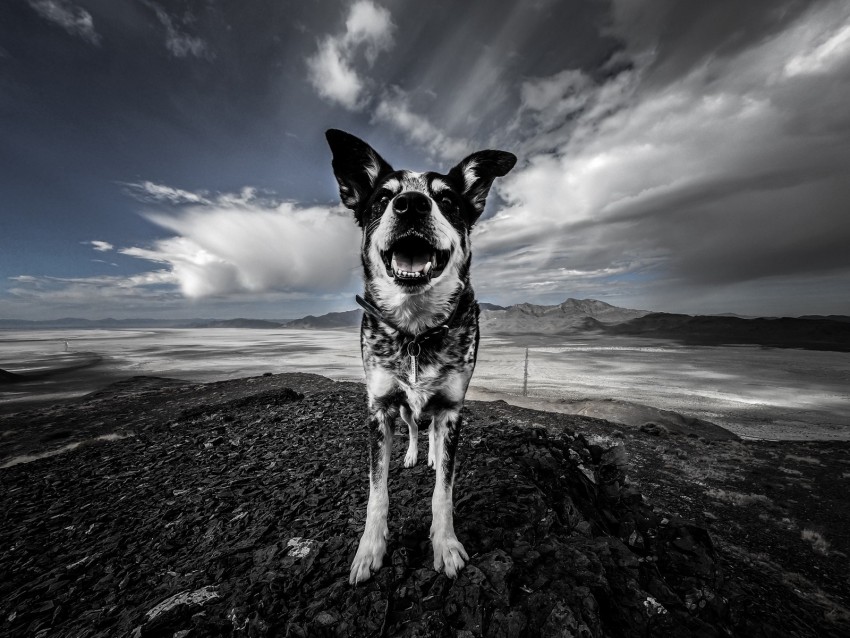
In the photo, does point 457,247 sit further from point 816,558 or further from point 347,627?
point 816,558

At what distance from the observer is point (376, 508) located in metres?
3.03

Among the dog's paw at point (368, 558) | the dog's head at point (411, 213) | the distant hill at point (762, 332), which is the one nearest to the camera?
the dog's paw at point (368, 558)

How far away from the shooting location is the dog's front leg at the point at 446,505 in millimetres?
2887

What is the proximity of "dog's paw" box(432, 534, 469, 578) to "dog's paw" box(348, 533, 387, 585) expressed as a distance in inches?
19.8

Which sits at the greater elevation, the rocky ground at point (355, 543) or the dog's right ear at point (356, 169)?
the dog's right ear at point (356, 169)

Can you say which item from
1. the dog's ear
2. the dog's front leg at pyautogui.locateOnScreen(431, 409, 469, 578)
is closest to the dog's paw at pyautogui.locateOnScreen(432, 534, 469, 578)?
the dog's front leg at pyautogui.locateOnScreen(431, 409, 469, 578)

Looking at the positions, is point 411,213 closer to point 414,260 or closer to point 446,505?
point 414,260

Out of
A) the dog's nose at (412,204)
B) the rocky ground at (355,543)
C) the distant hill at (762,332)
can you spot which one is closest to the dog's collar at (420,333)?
the dog's nose at (412,204)

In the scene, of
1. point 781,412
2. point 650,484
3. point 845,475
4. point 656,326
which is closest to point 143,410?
point 650,484

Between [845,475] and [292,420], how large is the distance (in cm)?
1811

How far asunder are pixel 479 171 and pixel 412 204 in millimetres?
1554

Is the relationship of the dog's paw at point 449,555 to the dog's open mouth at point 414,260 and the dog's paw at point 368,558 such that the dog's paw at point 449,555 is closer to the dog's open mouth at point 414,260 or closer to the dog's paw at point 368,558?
the dog's paw at point 368,558

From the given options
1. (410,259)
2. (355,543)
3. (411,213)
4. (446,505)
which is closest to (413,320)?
(410,259)

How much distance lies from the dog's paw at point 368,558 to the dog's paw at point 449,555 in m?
0.50
